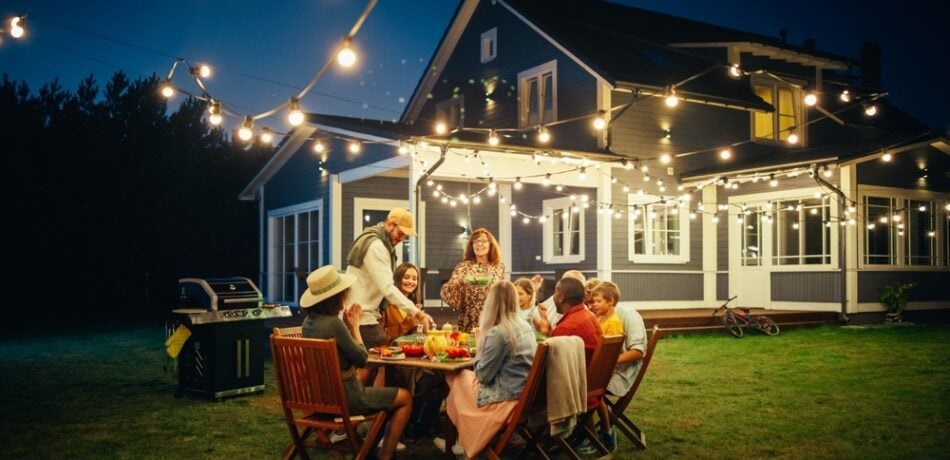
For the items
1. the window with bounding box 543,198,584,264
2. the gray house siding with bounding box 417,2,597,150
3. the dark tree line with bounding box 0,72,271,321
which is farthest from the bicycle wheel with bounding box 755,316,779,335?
the dark tree line with bounding box 0,72,271,321

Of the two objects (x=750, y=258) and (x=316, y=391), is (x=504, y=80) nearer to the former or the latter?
(x=750, y=258)

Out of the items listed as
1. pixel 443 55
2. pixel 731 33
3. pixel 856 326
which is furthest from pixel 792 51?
pixel 443 55

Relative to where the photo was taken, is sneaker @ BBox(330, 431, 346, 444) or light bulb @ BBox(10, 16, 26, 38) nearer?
sneaker @ BBox(330, 431, 346, 444)

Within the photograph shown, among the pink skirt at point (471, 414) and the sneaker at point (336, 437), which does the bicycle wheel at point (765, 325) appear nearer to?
the sneaker at point (336, 437)

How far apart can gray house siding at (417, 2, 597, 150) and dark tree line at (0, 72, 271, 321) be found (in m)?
7.28

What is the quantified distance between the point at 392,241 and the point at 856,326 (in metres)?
11.1

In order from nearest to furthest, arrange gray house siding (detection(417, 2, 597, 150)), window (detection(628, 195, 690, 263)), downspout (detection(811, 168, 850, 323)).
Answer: downspout (detection(811, 168, 850, 323)), window (detection(628, 195, 690, 263)), gray house siding (detection(417, 2, 597, 150))

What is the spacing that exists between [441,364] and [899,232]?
13551 millimetres

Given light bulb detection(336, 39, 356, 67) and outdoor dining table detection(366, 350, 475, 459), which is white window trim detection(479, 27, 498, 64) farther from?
outdoor dining table detection(366, 350, 475, 459)

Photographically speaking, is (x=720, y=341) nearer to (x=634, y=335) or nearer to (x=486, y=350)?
(x=634, y=335)

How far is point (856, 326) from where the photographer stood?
14.7 metres

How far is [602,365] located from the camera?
531cm

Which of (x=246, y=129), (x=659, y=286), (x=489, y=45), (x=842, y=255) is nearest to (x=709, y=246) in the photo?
(x=659, y=286)

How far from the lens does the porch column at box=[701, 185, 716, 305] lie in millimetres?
16656
